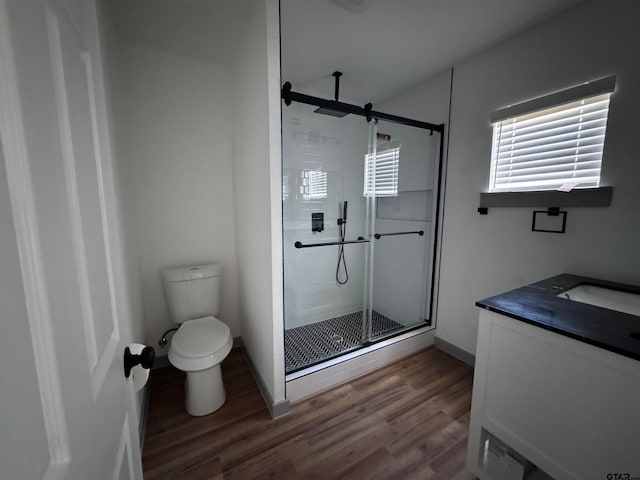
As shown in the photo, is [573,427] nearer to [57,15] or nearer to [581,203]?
[581,203]

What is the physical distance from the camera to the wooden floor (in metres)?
1.35

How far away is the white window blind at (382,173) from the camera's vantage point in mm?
2469

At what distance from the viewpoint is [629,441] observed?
825 millimetres

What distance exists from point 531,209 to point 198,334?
2508 millimetres

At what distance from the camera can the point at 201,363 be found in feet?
5.17

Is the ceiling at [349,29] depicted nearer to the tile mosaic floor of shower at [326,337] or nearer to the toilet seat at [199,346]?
the toilet seat at [199,346]

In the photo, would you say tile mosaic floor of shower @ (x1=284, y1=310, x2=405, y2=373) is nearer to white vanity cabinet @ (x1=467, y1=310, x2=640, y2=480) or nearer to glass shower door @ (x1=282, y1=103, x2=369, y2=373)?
glass shower door @ (x1=282, y1=103, x2=369, y2=373)

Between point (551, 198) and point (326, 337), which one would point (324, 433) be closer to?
point (326, 337)

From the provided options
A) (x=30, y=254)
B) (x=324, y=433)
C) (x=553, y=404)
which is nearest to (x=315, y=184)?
(x=324, y=433)

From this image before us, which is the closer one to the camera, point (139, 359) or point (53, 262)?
point (53, 262)

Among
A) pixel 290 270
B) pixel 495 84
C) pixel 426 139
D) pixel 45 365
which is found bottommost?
pixel 290 270

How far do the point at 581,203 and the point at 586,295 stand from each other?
54 centimetres

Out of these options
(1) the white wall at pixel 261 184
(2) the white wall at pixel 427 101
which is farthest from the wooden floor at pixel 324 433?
(2) the white wall at pixel 427 101

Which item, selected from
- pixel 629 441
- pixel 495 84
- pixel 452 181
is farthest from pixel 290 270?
pixel 495 84
